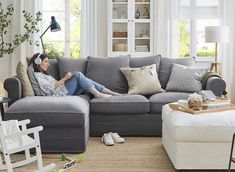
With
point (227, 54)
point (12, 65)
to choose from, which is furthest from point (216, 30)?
point (12, 65)

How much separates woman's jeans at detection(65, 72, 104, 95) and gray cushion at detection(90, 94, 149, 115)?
30cm

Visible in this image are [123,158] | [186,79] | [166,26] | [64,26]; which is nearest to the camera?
[123,158]

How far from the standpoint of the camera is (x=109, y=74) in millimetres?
5789

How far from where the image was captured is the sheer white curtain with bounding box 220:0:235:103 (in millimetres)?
7309

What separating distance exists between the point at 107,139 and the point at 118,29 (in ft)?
10.2

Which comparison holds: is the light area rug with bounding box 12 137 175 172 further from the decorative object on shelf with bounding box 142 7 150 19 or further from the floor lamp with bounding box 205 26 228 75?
the decorative object on shelf with bounding box 142 7 150 19

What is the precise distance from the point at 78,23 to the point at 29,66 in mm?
2668

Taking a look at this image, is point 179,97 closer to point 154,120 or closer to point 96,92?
point 154,120

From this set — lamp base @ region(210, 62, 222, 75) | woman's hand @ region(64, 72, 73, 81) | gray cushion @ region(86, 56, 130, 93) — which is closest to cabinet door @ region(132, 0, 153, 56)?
lamp base @ region(210, 62, 222, 75)

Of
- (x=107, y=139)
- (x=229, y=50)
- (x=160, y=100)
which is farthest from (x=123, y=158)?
(x=229, y=50)

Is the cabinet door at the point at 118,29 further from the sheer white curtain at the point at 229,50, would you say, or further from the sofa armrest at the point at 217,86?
the sofa armrest at the point at 217,86

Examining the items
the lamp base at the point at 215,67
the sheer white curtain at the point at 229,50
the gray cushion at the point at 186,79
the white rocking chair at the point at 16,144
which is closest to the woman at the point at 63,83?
the gray cushion at the point at 186,79

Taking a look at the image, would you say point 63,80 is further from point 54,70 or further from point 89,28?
point 89,28

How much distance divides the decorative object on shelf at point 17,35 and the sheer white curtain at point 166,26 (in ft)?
6.59
